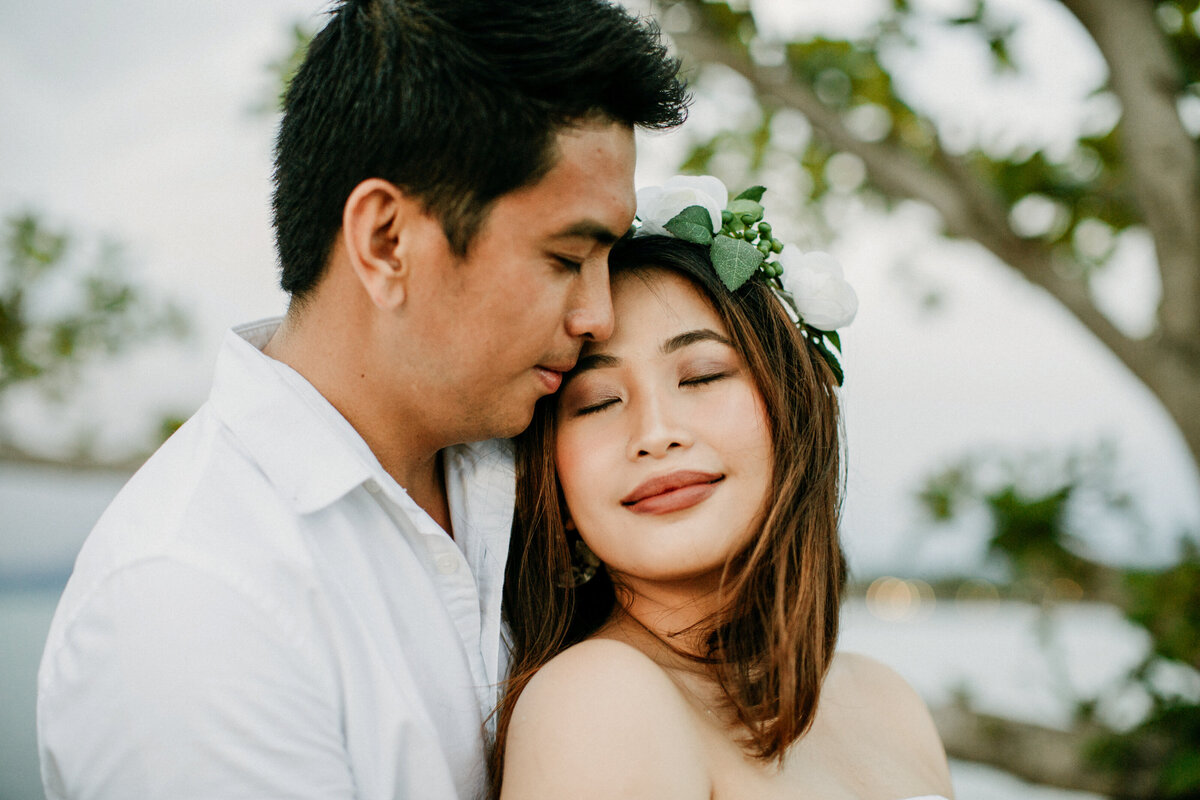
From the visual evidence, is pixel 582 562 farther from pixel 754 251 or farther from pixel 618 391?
pixel 754 251

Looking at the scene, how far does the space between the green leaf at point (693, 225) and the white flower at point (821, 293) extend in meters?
0.26

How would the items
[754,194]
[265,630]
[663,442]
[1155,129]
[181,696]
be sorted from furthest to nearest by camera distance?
[1155,129], [754,194], [663,442], [265,630], [181,696]

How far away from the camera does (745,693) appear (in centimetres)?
208

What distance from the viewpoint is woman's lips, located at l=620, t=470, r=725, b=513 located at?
204cm

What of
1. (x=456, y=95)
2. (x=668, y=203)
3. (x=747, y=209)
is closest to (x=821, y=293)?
(x=747, y=209)

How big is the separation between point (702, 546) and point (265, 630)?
36.0 inches

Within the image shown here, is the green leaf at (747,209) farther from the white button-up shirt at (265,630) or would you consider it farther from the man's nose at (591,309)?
the white button-up shirt at (265,630)

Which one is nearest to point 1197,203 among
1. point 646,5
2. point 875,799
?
point 646,5

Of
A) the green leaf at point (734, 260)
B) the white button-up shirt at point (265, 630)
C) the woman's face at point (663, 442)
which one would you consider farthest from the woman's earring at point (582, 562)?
the green leaf at point (734, 260)

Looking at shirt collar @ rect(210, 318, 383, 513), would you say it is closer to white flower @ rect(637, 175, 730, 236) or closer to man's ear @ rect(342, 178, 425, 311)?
man's ear @ rect(342, 178, 425, 311)

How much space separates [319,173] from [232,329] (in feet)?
1.42

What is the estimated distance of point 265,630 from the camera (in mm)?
1623

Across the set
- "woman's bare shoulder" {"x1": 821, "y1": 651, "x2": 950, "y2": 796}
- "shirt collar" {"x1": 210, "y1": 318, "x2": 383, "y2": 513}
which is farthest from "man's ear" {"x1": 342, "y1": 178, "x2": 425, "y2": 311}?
"woman's bare shoulder" {"x1": 821, "y1": 651, "x2": 950, "y2": 796}

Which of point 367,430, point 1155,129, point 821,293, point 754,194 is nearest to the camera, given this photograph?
point 367,430
